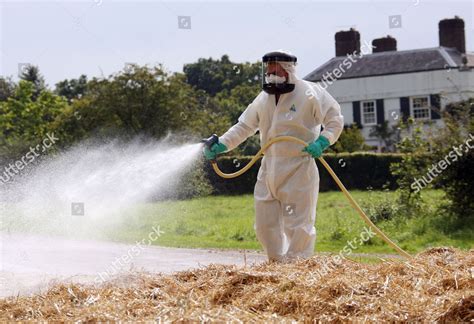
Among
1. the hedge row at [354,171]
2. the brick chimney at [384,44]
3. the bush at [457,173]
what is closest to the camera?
the bush at [457,173]

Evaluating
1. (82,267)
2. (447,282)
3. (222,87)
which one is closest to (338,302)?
(447,282)

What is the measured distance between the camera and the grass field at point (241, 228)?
1397 centimetres

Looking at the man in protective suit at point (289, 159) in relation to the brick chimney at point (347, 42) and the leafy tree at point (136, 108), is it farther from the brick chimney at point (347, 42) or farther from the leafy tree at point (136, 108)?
the brick chimney at point (347, 42)

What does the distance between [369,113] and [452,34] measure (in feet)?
21.5

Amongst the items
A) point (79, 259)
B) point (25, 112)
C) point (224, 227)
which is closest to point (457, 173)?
point (224, 227)

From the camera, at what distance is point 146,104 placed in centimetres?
2872

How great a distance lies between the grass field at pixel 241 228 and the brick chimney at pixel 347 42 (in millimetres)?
25447

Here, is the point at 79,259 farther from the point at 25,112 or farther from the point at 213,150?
the point at 25,112

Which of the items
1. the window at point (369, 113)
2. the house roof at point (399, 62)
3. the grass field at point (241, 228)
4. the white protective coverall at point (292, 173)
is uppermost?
the house roof at point (399, 62)

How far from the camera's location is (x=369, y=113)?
48656 millimetres

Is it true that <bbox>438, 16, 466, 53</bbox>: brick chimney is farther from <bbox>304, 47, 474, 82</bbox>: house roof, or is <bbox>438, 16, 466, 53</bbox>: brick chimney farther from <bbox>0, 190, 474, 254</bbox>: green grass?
<bbox>0, 190, 474, 254</bbox>: green grass

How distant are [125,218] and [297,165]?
1088 centimetres

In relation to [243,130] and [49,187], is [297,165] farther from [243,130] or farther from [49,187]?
[49,187]

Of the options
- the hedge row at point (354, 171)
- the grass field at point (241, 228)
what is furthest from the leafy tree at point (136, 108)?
the grass field at point (241, 228)
